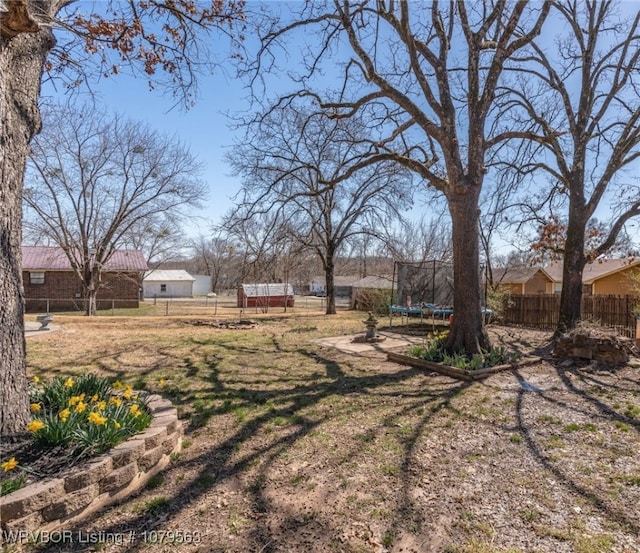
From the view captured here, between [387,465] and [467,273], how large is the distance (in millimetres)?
4570

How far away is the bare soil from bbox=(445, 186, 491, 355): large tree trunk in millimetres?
918

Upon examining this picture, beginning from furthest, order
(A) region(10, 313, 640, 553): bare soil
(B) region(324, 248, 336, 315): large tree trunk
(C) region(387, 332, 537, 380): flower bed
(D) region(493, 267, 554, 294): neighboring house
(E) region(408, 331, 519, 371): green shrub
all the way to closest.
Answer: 1. (D) region(493, 267, 554, 294): neighboring house
2. (B) region(324, 248, 336, 315): large tree trunk
3. (E) region(408, 331, 519, 371): green shrub
4. (C) region(387, 332, 537, 380): flower bed
5. (A) region(10, 313, 640, 553): bare soil

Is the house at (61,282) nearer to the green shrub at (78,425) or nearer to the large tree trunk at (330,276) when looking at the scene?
the large tree trunk at (330,276)

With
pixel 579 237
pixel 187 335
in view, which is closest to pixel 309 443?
pixel 187 335

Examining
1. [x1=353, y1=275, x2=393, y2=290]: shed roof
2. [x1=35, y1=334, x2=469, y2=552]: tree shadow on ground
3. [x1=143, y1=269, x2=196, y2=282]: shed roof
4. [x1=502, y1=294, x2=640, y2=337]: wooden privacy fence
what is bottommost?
[x1=35, y1=334, x2=469, y2=552]: tree shadow on ground

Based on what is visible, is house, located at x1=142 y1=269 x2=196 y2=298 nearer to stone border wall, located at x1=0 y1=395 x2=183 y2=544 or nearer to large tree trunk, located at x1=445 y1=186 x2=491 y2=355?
large tree trunk, located at x1=445 y1=186 x2=491 y2=355

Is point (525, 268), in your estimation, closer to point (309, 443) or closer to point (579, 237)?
point (579, 237)

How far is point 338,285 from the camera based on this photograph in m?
50.8

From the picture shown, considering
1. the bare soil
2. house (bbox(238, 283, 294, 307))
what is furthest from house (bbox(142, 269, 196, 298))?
the bare soil

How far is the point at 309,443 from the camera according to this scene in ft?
11.6

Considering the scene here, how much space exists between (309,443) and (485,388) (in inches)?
122

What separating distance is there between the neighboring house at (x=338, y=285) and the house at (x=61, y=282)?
2773 centimetres

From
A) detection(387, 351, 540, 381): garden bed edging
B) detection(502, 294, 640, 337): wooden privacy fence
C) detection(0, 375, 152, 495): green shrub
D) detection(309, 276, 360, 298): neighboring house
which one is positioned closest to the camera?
detection(0, 375, 152, 495): green shrub

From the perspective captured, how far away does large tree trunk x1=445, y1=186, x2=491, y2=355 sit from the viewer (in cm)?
672
